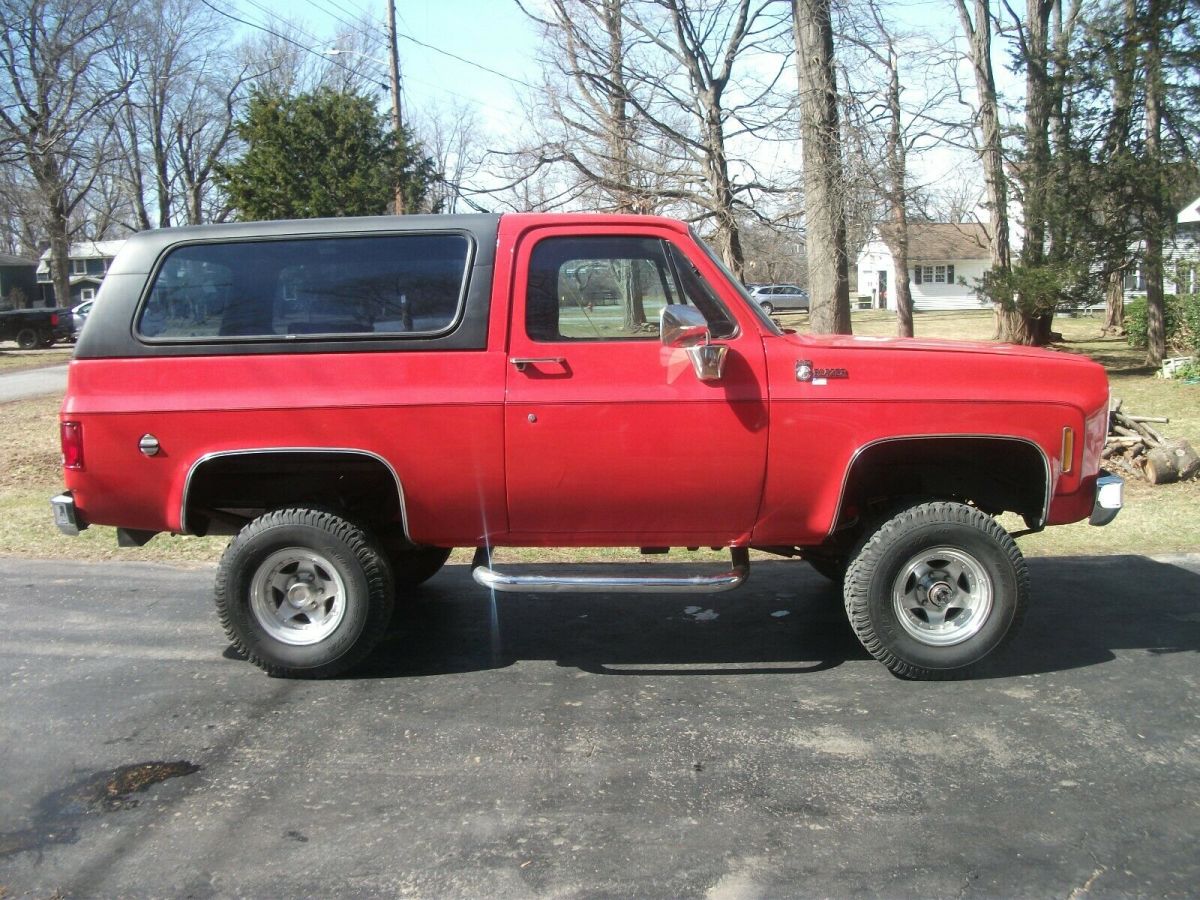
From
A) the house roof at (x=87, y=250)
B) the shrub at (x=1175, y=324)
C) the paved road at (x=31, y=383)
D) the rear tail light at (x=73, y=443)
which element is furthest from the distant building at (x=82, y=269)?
the rear tail light at (x=73, y=443)

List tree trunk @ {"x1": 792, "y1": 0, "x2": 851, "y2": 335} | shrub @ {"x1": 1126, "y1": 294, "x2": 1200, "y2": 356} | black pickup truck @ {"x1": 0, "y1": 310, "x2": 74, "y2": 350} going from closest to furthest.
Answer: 1. tree trunk @ {"x1": 792, "y1": 0, "x2": 851, "y2": 335}
2. shrub @ {"x1": 1126, "y1": 294, "x2": 1200, "y2": 356}
3. black pickup truck @ {"x1": 0, "y1": 310, "x2": 74, "y2": 350}

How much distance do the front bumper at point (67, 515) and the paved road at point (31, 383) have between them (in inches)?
558

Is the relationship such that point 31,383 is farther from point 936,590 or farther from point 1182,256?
point 1182,256

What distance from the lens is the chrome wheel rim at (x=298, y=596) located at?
16.4ft

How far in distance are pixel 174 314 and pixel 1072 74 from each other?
653 inches

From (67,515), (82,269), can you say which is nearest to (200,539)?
(67,515)

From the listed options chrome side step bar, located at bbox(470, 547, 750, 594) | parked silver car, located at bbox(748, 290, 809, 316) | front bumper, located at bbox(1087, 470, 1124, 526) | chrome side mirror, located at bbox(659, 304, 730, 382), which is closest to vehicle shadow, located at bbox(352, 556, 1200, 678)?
chrome side step bar, located at bbox(470, 547, 750, 594)

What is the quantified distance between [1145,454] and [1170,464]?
0.31 metres

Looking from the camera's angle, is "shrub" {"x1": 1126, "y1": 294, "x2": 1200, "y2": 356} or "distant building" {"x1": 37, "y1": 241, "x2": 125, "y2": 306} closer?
"shrub" {"x1": 1126, "y1": 294, "x2": 1200, "y2": 356}

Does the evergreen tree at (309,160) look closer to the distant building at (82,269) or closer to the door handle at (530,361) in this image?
the door handle at (530,361)

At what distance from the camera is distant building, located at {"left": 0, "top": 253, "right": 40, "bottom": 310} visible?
62.4 meters

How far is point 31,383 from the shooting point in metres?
21.2

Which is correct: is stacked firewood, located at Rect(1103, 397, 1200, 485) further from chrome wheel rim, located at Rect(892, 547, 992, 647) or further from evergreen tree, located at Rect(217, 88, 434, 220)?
evergreen tree, located at Rect(217, 88, 434, 220)

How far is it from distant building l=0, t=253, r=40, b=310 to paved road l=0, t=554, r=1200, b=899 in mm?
64507
